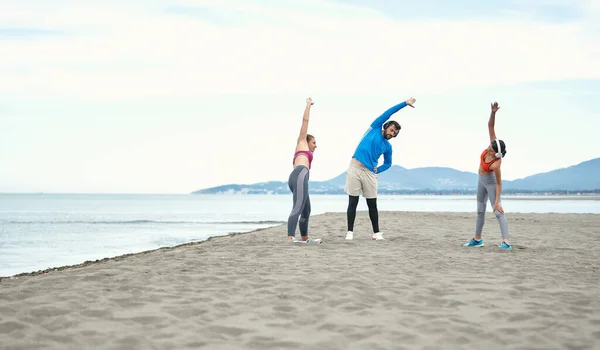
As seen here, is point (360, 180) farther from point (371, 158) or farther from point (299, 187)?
point (299, 187)

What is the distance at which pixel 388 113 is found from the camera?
29.8ft

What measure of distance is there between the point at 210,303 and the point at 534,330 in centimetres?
247

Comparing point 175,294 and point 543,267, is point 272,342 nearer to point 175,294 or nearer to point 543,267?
point 175,294

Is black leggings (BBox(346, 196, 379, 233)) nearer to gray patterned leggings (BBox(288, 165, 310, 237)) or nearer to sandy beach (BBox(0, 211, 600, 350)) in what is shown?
gray patterned leggings (BBox(288, 165, 310, 237))

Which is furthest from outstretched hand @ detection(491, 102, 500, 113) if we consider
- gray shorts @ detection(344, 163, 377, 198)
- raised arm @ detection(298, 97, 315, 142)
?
raised arm @ detection(298, 97, 315, 142)

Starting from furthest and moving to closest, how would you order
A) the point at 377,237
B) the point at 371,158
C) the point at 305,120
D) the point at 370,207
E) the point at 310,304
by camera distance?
the point at 377,237, the point at 370,207, the point at 371,158, the point at 305,120, the point at 310,304

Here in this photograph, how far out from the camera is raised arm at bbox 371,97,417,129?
8797 mm

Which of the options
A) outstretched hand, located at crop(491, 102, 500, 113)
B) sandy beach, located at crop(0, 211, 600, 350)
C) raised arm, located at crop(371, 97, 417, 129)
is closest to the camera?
sandy beach, located at crop(0, 211, 600, 350)

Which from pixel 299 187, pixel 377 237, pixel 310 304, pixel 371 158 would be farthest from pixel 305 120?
pixel 310 304

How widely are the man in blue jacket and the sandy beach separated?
2144mm

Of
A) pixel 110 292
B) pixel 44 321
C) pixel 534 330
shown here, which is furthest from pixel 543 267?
pixel 44 321

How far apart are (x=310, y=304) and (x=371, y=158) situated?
16.6 feet

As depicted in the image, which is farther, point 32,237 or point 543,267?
point 32,237

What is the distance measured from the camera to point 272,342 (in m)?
3.57
